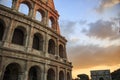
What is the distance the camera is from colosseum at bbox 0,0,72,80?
1560 cm

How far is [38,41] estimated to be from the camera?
20.1 metres

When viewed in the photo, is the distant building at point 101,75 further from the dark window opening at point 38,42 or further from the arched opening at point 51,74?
the dark window opening at point 38,42

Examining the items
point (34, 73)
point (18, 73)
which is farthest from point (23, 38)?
point (34, 73)

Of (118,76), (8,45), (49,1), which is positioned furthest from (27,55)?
(118,76)

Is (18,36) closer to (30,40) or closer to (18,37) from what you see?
(18,37)

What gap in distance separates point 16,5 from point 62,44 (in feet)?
32.2

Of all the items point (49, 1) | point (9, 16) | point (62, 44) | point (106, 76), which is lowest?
point (106, 76)

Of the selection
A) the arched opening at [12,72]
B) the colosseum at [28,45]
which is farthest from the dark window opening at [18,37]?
the arched opening at [12,72]

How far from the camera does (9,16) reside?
16438mm

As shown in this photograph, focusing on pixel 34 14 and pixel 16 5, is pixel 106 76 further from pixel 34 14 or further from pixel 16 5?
pixel 16 5

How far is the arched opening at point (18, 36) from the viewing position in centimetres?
1753

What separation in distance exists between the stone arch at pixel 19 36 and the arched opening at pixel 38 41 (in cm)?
209

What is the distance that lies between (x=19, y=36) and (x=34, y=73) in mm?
5320

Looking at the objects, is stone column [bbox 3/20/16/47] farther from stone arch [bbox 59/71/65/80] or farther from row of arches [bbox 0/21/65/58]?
stone arch [bbox 59/71/65/80]
